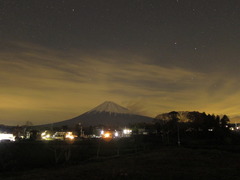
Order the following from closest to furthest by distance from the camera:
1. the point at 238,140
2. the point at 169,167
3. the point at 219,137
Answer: the point at 169,167 → the point at 238,140 → the point at 219,137

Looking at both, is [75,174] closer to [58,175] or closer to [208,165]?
[58,175]

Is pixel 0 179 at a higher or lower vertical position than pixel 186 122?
lower

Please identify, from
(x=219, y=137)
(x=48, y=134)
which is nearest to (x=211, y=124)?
(x=219, y=137)

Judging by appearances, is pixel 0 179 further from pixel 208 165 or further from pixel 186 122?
pixel 186 122

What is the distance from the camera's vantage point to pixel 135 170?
54.7 ft

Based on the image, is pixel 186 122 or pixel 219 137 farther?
pixel 186 122

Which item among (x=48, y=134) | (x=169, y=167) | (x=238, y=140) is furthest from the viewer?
(x=48, y=134)

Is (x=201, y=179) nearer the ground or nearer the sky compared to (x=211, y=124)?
nearer the ground

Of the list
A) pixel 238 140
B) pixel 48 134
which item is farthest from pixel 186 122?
pixel 238 140

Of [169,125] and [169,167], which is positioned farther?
[169,125]

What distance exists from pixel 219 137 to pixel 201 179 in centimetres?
3848

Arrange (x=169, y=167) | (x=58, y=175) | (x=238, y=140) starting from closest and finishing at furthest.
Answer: (x=58, y=175) → (x=169, y=167) → (x=238, y=140)

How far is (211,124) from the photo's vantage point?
209ft

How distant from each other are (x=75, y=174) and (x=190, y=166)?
294 inches
